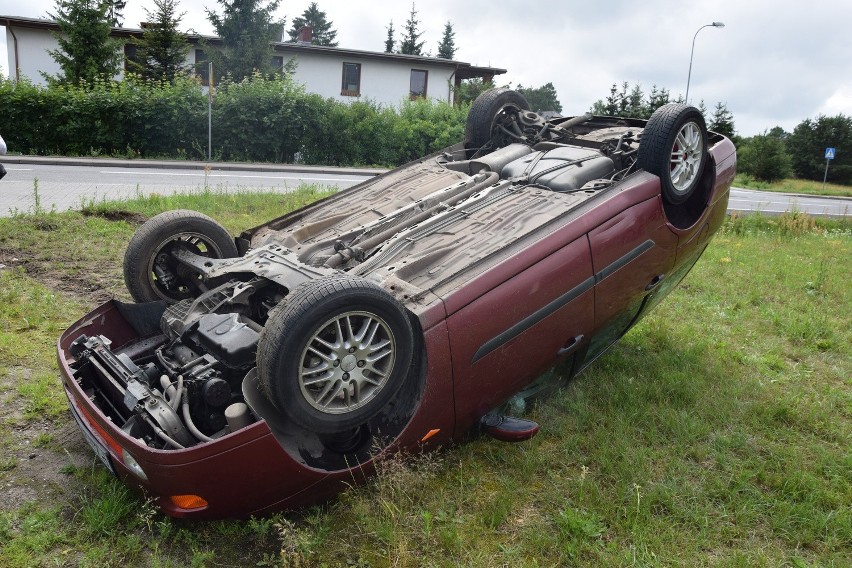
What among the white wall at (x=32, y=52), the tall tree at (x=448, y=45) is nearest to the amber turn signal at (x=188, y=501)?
the white wall at (x=32, y=52)

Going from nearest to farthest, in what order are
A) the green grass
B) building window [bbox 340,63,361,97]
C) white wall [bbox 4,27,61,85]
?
1. white wall [bbox 4,27,61,85]
2. the green grass
3. building window [bbox 340,63,361,97]

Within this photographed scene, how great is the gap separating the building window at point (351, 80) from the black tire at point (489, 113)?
2651 centimetres

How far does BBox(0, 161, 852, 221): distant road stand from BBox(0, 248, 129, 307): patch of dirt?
7.26ft

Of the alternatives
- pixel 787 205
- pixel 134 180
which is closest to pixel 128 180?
pixel 134 180

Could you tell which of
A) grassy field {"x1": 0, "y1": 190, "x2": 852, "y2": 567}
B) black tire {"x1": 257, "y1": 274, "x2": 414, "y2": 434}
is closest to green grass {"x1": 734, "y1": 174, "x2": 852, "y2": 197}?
grassy field {"x1": 0, "y1": 190, "x2": 852, "y2": 567}

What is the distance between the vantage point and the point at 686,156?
424cm

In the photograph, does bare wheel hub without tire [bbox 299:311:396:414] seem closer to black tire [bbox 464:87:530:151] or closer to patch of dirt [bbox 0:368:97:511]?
patch of dirt [bbox 0:368:97:511]

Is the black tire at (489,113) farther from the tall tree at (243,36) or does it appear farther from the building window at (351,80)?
the building window at (351,80)

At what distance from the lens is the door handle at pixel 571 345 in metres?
3.67

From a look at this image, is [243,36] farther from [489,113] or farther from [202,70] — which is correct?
[489,113]

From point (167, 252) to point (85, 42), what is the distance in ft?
73.9

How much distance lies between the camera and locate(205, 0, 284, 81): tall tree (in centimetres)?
2444

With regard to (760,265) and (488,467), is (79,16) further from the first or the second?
(488,467)

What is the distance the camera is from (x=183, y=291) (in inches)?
173
